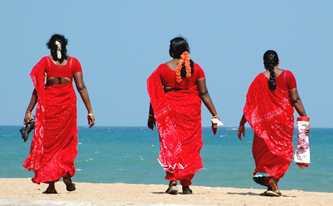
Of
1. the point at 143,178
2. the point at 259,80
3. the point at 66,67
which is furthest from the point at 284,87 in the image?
the point at 143,178

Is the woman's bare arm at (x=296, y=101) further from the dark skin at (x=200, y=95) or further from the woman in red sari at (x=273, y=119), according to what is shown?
the dark skin at (x=200, y=95)

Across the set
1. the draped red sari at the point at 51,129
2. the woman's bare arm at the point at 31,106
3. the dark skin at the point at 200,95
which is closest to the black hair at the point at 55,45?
the draped red sari at the point at 51,129

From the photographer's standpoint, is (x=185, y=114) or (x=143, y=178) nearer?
(x=185, y=114)

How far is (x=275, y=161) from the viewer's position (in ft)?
20.5

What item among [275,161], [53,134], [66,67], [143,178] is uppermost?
[66,67]

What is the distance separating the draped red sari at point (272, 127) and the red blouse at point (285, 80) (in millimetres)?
73

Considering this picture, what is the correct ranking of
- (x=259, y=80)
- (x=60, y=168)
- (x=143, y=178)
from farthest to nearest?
(x=143, y=178) < (x=259, y=80) < (x=60, y=168)

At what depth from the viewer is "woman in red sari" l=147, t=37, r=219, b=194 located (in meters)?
6.12

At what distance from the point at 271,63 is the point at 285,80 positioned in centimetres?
30

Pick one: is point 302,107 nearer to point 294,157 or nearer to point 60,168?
point 294,157

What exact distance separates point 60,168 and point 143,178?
902 centimetres

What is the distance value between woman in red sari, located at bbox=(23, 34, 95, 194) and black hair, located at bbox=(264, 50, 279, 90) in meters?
2.56

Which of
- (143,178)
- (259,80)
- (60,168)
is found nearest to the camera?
(60,168)

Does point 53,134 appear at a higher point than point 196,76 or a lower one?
lower
